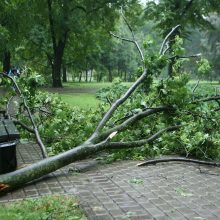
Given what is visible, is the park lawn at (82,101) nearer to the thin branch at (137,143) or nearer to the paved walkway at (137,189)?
the thin branch at (137,143)

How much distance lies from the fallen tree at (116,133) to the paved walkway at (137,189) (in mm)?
208

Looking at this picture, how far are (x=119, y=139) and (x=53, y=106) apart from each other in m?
2.66

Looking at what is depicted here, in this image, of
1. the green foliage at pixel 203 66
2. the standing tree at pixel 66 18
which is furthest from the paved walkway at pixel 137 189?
the standing tree at pixel 66 18

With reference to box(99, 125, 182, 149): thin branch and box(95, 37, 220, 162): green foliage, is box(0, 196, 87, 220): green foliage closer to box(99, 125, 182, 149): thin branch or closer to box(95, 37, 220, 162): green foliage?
box(99, 125, 182, 149): thin branch

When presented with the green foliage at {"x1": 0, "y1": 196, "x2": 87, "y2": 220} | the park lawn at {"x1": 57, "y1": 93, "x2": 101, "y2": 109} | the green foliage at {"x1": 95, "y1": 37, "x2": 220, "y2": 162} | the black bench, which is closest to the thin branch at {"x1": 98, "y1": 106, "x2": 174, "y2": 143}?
the green foliage at {"x1": 95, "y1": 37, "x2": 220, "y2": 162}

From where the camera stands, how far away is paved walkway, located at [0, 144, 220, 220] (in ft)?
15.5

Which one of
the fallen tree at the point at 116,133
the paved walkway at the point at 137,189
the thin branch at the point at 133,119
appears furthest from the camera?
the thin branch at the point at 133,119

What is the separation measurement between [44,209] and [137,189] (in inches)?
57.1

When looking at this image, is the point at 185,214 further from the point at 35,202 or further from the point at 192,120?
the point at 192,120

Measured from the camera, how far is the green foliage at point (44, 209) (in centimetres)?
439

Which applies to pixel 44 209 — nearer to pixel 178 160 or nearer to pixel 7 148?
pixel 7 148

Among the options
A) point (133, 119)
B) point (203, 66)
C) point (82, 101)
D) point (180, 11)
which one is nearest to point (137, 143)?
point (133, 119)

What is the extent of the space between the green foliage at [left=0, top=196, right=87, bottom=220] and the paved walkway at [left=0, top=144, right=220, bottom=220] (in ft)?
0.56

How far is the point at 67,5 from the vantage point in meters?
31.3
